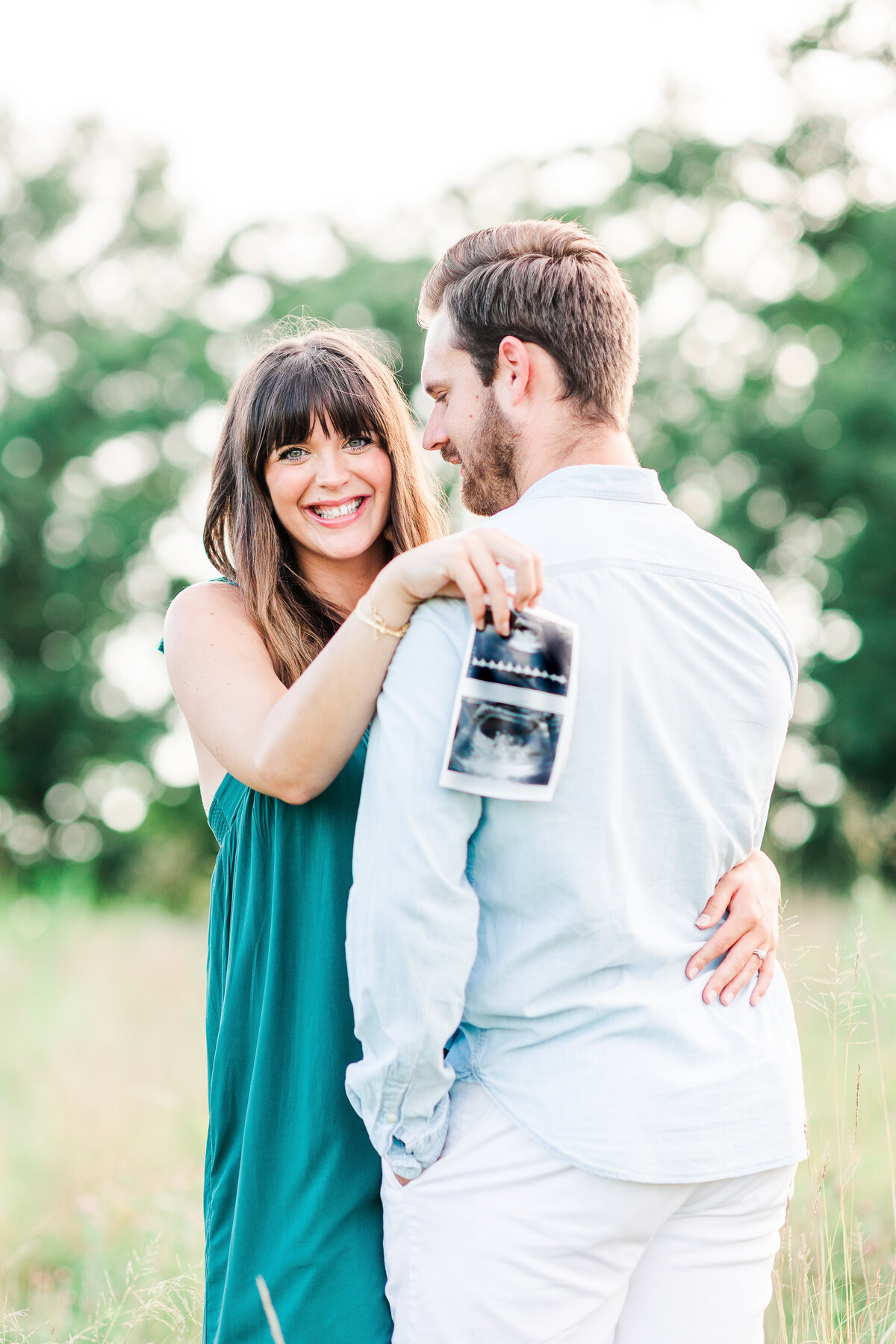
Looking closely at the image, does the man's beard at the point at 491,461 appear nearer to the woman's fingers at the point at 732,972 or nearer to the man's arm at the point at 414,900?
the man's arm at the point at 414,900

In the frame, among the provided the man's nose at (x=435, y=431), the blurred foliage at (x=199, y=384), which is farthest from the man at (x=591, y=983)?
the blurred foliage at (x=199, y=384)

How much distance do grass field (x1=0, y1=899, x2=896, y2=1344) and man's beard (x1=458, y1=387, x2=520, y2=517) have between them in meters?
0.99

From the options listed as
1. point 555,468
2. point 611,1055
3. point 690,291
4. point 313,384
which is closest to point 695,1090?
point 611,1055

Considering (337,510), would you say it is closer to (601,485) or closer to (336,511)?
(336,511)

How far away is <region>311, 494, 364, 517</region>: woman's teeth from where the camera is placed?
241 centimetres

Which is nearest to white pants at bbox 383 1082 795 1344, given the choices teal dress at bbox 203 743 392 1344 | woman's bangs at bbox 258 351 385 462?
teal dress at bbox 203 743 392 1344

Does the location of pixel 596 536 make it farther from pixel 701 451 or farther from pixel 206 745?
pixel 701 451

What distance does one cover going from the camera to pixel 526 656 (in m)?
1.46

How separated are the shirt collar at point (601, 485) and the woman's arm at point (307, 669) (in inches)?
8.4

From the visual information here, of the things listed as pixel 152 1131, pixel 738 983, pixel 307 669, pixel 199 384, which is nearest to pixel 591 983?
pixel 738 983

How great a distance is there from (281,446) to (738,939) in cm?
129

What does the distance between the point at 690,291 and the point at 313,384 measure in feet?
44.6

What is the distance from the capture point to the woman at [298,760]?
1714mm

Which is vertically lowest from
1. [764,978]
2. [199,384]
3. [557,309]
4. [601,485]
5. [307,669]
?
[764,978]
